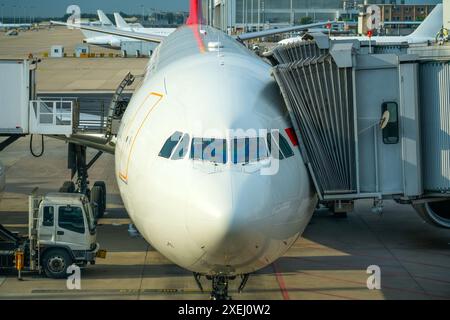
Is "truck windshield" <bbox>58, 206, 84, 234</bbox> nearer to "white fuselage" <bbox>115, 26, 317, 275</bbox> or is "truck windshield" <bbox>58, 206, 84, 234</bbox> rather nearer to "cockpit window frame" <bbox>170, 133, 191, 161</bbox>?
"white fuselage" <bbox>115, 26, 317, 275</bbox>

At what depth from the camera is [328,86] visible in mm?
16203

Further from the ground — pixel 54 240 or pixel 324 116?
pixel 324 116

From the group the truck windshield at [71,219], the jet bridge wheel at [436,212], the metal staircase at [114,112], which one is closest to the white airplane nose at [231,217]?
the truck windshield at [71,219]

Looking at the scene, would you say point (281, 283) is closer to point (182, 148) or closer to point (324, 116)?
point (324, 116)

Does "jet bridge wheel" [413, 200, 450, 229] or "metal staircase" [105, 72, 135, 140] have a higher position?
"metal staircase" [105, 72, 135, 140]

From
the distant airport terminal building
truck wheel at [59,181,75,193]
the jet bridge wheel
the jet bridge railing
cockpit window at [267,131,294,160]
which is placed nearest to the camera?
cockpit window at [267,131,294,160]

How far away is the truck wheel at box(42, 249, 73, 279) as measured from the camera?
20.2m

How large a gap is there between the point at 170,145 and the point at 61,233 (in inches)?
272

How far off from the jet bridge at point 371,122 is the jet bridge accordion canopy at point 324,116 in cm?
2

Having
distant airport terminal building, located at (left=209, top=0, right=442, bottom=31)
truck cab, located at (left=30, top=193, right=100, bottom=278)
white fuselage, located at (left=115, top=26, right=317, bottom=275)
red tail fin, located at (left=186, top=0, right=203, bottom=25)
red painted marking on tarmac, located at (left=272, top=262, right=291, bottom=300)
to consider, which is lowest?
red painted marking on tarmac, located at (left=272, top=262, right=291, bottom=300)

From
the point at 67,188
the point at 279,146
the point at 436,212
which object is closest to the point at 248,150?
the point at 279,146

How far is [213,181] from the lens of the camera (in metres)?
13.4

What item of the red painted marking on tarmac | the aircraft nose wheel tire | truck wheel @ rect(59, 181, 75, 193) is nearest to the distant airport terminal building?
truck wheel @ rect(59, 181, 75, 193)
